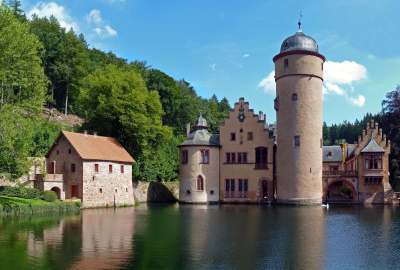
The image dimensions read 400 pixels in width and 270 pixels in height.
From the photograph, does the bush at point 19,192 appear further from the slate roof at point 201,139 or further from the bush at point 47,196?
the slate roof at point 201,139

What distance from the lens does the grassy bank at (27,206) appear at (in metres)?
30.6

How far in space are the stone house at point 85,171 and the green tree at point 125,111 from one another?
4870 millimetres

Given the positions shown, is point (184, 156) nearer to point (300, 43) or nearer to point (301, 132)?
point (301, 132)

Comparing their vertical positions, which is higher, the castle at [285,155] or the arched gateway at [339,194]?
the castle at [285,155]

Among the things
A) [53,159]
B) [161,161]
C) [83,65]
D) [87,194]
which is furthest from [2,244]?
[83,65]

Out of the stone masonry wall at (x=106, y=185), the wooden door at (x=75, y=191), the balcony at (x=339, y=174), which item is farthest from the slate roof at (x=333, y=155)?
the wooden door at (x=75, y=191)

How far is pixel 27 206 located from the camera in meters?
31.6

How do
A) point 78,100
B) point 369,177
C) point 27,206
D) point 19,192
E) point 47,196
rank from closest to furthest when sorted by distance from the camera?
point 27,206 < point 19,192 < point 47,196 < point 369,177 < point 78,100

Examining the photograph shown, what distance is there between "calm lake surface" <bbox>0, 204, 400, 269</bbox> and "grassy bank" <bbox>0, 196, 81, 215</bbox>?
85.4 inches

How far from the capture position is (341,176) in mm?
49156

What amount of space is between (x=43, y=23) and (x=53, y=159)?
1484 inches

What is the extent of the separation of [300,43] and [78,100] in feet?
94.5

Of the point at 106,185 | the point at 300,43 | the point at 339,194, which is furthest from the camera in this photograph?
the point at 339,194

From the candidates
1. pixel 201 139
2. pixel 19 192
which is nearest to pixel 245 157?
pixel 201 139
